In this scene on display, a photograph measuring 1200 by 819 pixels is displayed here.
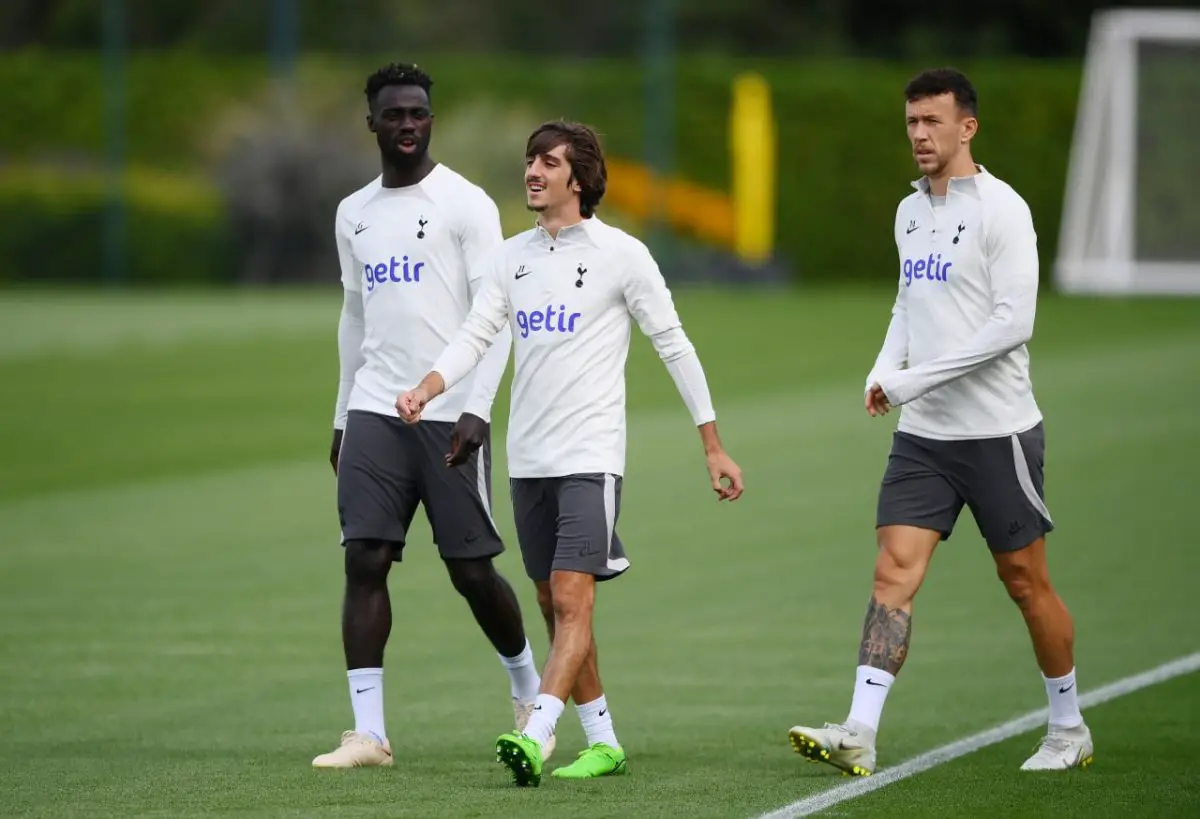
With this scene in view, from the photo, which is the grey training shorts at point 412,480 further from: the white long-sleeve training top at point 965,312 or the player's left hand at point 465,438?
the white long-sleeve training top at point 965,312

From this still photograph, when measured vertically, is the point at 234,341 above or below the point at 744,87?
below

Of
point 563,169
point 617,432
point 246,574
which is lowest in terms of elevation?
point 246,574

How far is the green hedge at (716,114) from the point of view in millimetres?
38312

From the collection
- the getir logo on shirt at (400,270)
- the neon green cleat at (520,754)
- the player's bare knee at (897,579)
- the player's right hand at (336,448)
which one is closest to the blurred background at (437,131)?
the player's right hand at (336,448)

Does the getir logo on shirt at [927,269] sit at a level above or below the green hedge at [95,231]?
above

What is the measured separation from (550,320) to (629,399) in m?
15.6

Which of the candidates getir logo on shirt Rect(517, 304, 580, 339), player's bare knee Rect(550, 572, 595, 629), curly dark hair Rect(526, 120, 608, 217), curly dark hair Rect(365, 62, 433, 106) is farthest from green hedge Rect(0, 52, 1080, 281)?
player's bare knee Rect(550, 572, 595, 629)

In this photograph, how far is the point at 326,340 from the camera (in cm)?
2786

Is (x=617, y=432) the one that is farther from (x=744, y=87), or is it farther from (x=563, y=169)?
(x=744, y=87)

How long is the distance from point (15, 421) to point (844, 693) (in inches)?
511

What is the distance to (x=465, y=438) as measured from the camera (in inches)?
297

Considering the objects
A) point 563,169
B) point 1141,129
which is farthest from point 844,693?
point 1141,129

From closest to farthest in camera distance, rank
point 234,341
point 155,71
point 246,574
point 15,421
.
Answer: point 246,574 → point 15,421 → point 234,341 → point 155,71

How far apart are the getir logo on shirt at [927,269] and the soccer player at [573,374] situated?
Result: 80 centimetres
